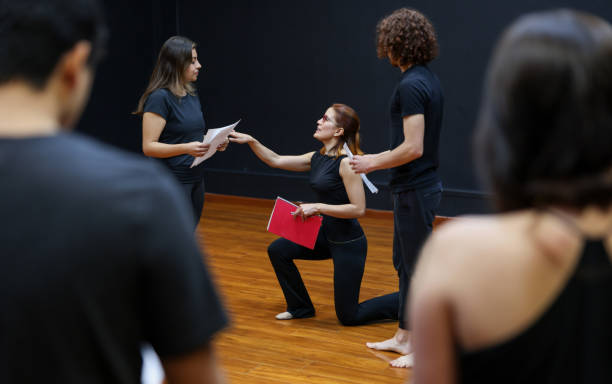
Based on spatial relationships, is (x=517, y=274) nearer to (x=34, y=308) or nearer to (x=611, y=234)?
(x=611, y=234)

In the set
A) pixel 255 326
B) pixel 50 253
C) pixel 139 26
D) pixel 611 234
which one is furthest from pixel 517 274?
pixel 139 26

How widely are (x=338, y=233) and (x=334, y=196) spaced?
202mm

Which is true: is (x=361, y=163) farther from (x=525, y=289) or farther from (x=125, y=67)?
(x=125, y=67)

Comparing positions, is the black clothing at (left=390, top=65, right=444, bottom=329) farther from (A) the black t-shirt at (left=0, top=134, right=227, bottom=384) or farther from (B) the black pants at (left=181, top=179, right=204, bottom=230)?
(A) the black t-shirt at (left=0, top=134, right=227, bottom=384)

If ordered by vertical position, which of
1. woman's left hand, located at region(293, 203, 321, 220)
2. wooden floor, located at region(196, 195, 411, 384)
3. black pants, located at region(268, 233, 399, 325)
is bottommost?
wooden floor, located at region(196, 195, 411, 384)

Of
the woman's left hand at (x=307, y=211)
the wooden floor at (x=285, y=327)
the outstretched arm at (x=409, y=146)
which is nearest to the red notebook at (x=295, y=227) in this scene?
the woman's left hand at (x=307, y=211)

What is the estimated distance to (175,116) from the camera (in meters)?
4.23

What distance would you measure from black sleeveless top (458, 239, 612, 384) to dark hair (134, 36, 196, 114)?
353 centimetres

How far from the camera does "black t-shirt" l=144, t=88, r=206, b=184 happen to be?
4.18m

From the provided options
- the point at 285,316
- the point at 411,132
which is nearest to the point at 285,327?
the point at 285,316

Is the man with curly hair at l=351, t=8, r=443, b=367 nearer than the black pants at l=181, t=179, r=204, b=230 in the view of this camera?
Yes

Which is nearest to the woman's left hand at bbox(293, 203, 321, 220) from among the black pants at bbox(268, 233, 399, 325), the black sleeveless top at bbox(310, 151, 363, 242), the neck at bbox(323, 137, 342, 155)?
the black sleeveless top at bbox(310, 151, 363, 242)

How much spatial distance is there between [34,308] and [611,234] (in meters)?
0.70

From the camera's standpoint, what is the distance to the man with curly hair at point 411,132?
335cm
